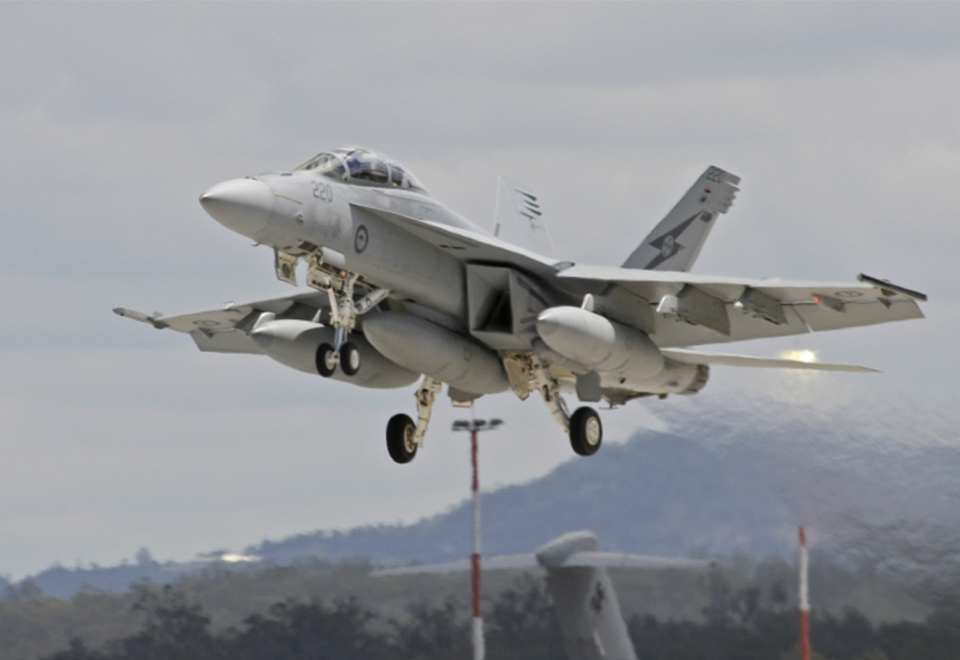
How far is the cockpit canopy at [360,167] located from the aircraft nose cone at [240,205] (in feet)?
3.80

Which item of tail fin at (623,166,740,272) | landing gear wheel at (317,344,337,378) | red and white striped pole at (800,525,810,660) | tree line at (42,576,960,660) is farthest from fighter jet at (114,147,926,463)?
tree line at (42,576,960,660)

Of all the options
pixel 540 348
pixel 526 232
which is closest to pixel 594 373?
pixel 540 348

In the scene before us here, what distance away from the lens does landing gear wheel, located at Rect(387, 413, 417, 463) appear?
24312mm

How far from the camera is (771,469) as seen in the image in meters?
26.4

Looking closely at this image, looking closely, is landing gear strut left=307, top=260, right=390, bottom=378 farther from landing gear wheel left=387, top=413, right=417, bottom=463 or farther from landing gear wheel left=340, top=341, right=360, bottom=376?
landing gear wheel left=387, top=413, right=417, bottom=463

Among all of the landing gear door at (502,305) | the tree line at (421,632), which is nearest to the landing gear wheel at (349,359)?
the landing gear door at (502,305)

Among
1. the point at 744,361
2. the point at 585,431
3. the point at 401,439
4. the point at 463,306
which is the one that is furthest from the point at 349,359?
the point at 744,361

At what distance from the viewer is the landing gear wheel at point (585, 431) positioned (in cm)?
2416

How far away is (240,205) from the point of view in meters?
21.1

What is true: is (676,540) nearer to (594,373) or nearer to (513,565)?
(513,565)

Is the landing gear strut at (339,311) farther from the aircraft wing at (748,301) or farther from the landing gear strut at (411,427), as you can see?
the aircraft wing at (748,301)

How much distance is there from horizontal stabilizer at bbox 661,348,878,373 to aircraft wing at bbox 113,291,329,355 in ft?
14.1

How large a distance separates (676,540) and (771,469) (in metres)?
1.59

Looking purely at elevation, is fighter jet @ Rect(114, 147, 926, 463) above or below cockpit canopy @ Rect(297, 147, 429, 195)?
below
